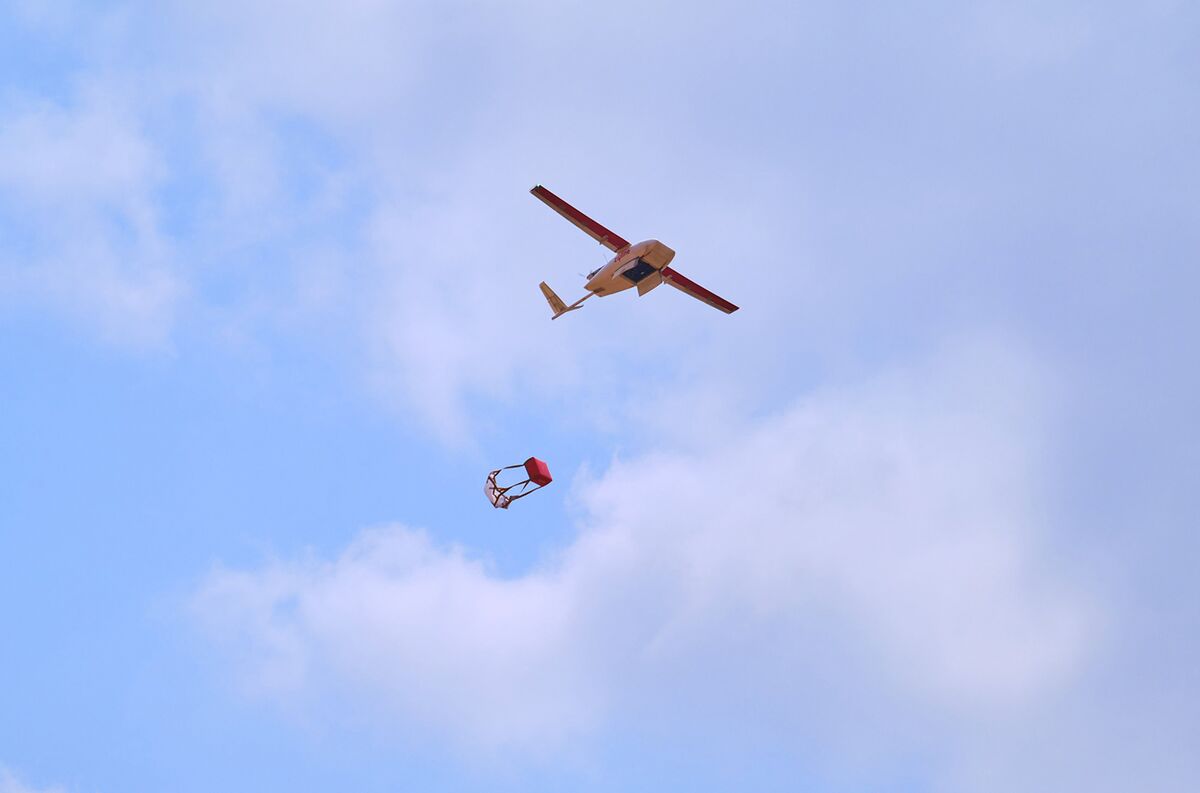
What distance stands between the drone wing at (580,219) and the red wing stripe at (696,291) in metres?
5.89

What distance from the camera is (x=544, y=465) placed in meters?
61.7

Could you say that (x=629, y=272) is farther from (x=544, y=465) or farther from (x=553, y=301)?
(x=544, y=465)

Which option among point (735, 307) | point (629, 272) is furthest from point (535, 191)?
point (735, 307)

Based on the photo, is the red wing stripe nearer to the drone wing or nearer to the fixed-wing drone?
the fixed-wing drone

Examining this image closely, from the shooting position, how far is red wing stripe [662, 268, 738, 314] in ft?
263

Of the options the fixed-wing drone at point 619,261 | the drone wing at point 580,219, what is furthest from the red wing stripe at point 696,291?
the drone wing at point 580,219

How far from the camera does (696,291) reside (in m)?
82.3

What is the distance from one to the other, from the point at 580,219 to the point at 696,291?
12.4m

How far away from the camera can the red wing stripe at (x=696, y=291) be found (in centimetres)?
8031

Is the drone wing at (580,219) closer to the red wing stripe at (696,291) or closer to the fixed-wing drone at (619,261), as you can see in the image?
the fixed-wing drone at (619,261)

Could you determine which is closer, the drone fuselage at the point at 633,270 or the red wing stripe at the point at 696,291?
the drone fuselage at the point at 633,270

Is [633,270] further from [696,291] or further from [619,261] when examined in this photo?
[696,291]

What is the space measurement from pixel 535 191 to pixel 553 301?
Result: 10.9m

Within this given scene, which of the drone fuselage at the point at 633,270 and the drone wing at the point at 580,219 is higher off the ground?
the drone wing at the point at 580,219
